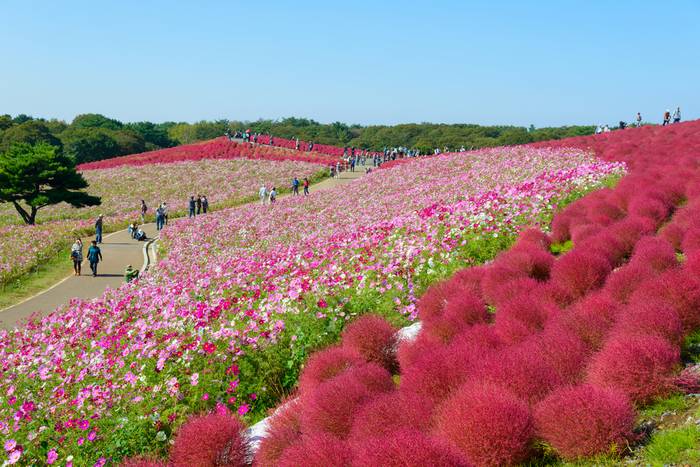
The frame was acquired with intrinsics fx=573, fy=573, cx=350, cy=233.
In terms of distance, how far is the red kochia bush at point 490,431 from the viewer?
3500 mm

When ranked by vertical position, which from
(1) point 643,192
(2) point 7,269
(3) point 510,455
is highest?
(1) point 643,192

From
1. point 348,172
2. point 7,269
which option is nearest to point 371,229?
point 7,269

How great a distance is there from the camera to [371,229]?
13023 millimetres

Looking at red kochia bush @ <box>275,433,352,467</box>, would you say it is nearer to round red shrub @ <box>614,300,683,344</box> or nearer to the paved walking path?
round red shrub @ <box>614,300,683,344</box>

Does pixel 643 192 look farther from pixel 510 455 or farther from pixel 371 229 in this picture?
pixel 510 455

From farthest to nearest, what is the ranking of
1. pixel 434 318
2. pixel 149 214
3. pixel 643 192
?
pixel 149 214 → pixel 643 192 → pixel 434 318

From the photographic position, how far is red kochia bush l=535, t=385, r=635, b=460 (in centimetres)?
354

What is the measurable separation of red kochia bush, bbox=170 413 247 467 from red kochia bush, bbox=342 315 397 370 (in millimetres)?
1717

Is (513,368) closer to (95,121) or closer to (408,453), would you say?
(408,453)

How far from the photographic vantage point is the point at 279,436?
443 cm

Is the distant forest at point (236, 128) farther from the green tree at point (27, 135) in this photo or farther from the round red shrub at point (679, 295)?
the round red shrub at point (679, 295)

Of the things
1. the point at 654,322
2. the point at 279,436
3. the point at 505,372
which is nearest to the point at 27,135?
the point at 279,436

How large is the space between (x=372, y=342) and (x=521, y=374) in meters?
2.10

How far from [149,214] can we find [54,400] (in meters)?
30.0
